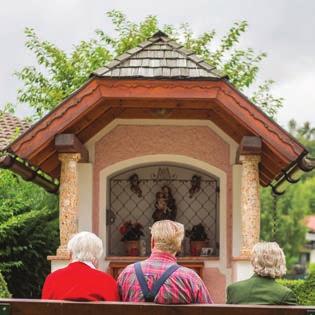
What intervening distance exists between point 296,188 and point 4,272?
160 feet

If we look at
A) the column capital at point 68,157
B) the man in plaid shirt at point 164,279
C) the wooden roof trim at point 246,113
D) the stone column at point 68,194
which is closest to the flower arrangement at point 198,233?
the stone column at point 68,194

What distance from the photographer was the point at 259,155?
10922 millimetres

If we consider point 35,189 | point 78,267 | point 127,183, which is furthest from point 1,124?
point 78,267

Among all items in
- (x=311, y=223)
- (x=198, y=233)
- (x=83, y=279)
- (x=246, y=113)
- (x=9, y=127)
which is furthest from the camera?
(x=311, y=223)

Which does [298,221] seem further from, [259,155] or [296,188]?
[259,155]

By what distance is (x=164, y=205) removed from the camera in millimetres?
12562

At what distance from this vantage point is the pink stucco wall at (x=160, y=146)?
477 inches

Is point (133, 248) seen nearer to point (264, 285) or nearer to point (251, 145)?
point (251, 145)

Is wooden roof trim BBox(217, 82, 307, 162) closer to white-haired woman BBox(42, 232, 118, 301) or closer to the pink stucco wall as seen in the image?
the pink stucco wall

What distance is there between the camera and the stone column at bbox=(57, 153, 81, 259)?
10.9 metres

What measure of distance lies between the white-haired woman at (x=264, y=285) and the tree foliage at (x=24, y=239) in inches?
367

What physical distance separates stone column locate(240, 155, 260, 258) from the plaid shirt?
4.63 metres

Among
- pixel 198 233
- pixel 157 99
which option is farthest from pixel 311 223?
pixel 157 99

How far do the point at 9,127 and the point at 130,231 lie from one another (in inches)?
367
